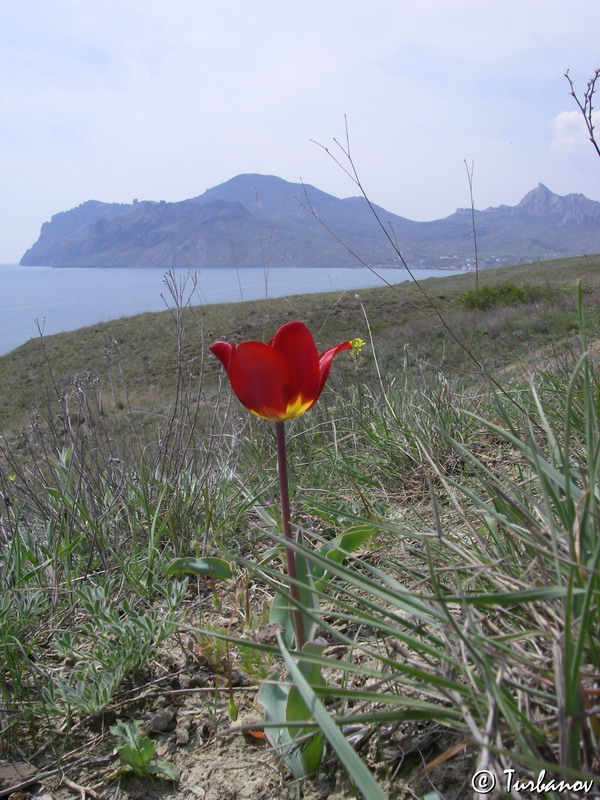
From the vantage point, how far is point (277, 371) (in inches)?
40.2

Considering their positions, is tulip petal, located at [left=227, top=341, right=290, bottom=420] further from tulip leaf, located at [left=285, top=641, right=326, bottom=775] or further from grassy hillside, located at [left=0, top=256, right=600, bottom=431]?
grassy hillside, located at [left=0, top=256, right=600, bottom=431]

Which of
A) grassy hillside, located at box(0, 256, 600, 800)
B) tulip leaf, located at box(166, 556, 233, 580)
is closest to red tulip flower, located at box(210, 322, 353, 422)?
grassy hillside, located at box(0, 256, 600, 800)

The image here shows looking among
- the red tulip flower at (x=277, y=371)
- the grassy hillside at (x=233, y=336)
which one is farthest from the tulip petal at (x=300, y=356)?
the grassy hillside at (x=233, y=336)

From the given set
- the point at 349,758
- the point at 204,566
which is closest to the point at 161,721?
the point at 204,566

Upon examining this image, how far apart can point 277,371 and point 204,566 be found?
70 centimetres

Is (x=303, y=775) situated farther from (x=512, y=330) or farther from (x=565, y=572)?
(x=512, y=330)

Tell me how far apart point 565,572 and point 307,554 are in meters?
0.36

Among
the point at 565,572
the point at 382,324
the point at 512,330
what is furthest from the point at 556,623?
the point at 382,324

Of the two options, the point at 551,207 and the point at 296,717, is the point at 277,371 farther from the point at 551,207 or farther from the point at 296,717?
the point at 551,207

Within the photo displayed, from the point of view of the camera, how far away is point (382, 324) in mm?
28578

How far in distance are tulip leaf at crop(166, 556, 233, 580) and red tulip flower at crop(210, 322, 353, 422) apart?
2.02 ft

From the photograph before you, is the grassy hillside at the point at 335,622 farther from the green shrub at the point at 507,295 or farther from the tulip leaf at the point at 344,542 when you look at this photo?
the green shrub at the point at 507,295

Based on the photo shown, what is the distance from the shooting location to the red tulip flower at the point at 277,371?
1011 millimetres

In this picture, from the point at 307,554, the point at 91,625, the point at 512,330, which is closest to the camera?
the point at 307,554
